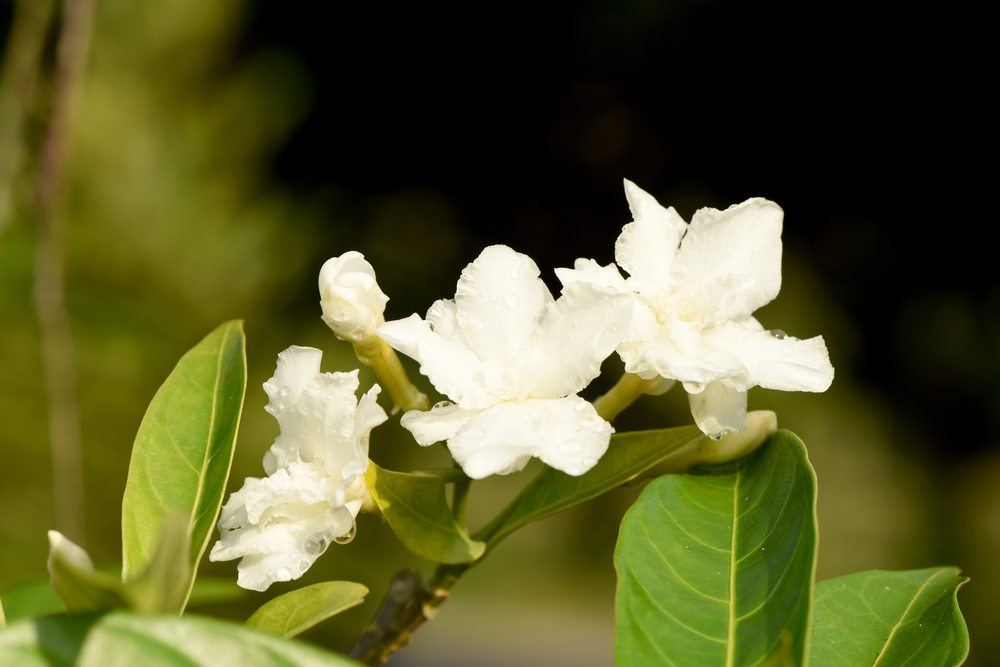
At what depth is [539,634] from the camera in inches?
163

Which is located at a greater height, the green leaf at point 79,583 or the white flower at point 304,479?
the green leaf at point 79,583

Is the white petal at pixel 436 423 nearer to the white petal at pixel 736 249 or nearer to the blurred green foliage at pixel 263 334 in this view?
the white petal at pixel 736 249

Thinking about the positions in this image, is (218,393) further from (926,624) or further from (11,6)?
(11,6)

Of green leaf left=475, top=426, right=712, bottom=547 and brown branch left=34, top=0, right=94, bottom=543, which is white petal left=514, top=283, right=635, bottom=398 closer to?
green leaf left=475, top=426, right=712, bottom=547

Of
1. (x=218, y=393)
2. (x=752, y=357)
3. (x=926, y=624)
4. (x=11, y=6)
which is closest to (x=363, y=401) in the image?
(x=218, y=393)

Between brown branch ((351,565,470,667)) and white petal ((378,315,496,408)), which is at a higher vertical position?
white petal ((378,315,496,408))

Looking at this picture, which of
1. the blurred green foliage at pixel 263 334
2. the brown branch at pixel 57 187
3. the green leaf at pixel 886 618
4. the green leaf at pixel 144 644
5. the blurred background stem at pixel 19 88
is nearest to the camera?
the green leaf at pixel 144 644

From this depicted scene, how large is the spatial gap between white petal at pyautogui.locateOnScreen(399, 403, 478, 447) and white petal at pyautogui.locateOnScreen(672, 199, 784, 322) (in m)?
0.19

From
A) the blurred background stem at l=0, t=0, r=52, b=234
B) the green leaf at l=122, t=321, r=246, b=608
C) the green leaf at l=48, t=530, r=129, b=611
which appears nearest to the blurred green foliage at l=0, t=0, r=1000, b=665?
the blurred background stem at l=0, t=0, r=52, b=234

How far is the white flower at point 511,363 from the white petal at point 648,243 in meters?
0.07

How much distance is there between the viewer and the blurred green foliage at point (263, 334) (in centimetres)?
239

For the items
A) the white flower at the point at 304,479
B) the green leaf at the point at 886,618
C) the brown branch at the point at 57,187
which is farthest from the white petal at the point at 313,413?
the brown branch at the point at 57,187

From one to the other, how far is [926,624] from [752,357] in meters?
0.23

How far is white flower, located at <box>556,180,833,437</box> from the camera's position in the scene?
0.60 m
